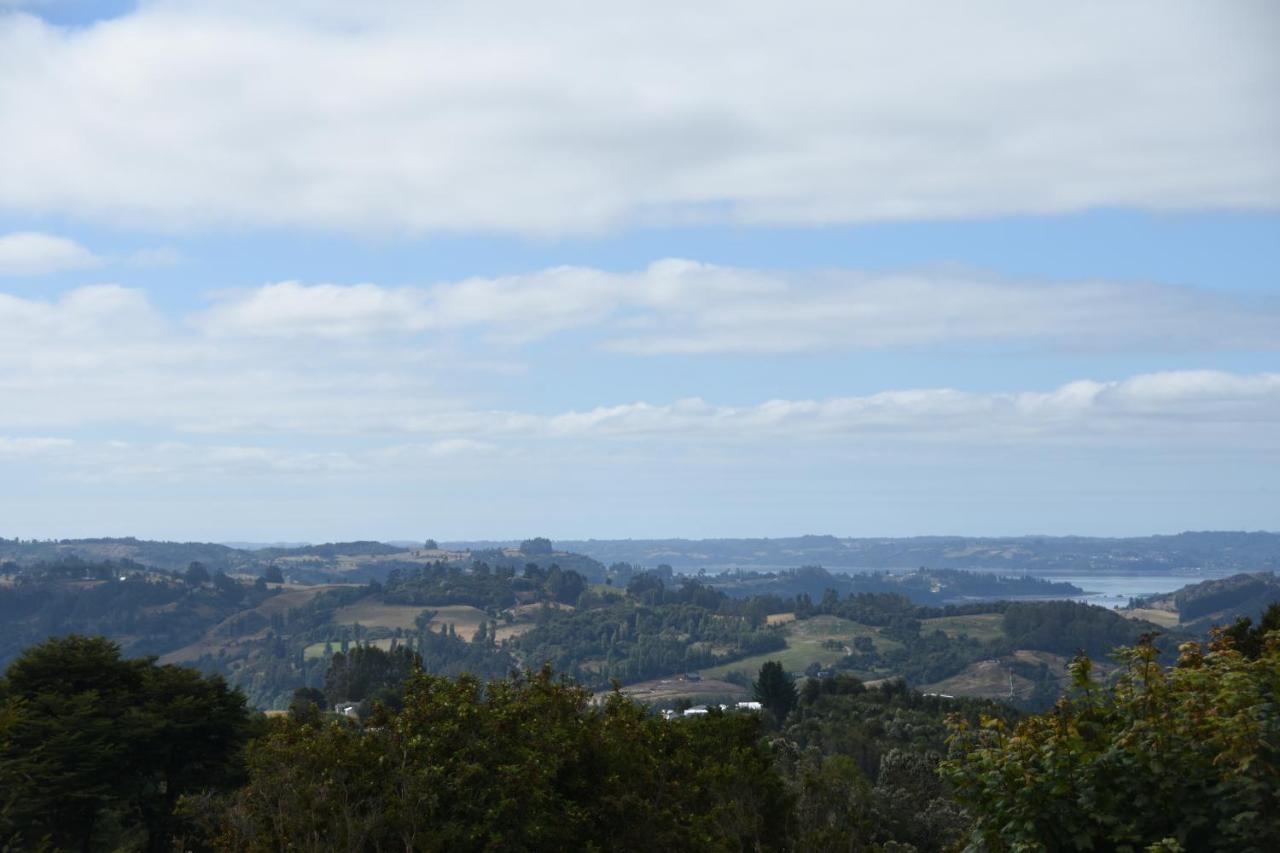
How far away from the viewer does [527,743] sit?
2370 cm

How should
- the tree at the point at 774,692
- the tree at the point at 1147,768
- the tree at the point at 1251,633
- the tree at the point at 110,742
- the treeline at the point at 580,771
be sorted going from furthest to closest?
1. the tree at the point at 774,692
2. the tree at the point at 110,742
3. the tree at the point at 1251,633
4. the treeline at the point at 580,771
5. the tree at the point at 1147,768

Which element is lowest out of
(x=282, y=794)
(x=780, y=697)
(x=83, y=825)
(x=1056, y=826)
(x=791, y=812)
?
(x=780, y=697)

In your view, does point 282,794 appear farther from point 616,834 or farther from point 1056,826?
point 1056,826

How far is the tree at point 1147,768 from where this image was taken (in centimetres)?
1023

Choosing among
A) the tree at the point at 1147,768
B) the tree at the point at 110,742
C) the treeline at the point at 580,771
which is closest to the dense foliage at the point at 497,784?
the treeline at the point at 580,771

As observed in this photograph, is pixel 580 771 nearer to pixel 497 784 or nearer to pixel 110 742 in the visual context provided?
pixel 497 784

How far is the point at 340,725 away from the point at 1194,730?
54.2 ft

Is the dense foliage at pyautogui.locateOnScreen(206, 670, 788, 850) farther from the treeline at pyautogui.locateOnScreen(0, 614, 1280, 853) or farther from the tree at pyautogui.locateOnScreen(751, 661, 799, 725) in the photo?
the tree at pyautogui.locateOnScreen(751, 661, 799, 725)

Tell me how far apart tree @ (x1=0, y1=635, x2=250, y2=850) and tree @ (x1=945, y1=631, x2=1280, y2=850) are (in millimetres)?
30696

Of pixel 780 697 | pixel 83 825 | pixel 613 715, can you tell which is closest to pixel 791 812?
pixel 613 715

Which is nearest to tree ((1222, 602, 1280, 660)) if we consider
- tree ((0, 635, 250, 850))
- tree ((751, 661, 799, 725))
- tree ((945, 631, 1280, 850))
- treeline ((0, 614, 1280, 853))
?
treeline ((0, 614, 1280, 853))

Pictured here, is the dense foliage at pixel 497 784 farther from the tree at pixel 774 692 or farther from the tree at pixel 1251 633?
the tree at pixel 774 692

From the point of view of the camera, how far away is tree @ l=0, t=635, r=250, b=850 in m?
36.0

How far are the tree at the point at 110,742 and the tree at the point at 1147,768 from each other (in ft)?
101
